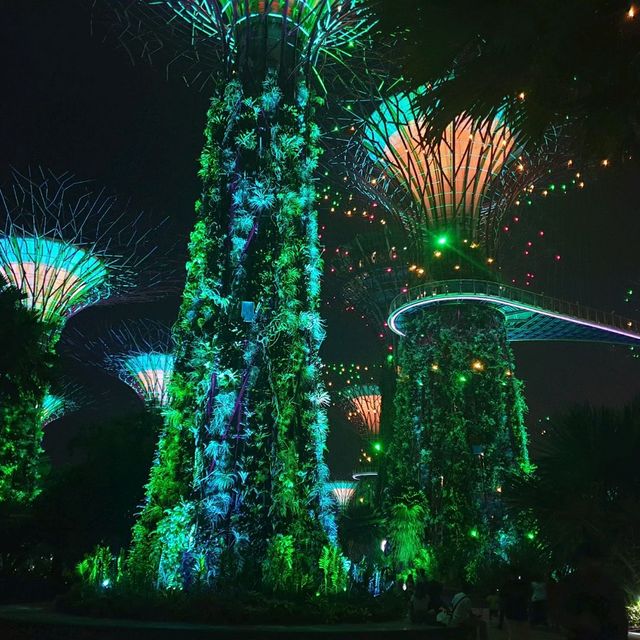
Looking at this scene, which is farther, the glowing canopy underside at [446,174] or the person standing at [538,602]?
the glowing canopy underside at [446,174]

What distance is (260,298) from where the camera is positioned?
13.3 meters

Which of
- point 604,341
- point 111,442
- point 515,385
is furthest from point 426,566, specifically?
point 604,341

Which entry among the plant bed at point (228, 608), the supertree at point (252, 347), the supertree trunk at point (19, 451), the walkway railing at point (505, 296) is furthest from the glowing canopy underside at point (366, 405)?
the plant bed at point (228, 608)

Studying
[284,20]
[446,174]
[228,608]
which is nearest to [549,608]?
[228,608]

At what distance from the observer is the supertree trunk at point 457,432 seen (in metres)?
31.9

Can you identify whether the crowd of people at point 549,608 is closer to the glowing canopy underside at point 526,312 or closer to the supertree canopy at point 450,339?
the supertree canopy at point 450,339

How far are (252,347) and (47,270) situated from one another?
24589 millimetres

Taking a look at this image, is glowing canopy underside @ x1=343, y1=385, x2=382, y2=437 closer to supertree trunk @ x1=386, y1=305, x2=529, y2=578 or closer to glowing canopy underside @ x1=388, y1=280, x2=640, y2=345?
glowing canopy underside @ x1=388, y1=280, x2=640, y2=345

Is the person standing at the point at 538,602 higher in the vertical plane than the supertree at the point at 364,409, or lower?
lower

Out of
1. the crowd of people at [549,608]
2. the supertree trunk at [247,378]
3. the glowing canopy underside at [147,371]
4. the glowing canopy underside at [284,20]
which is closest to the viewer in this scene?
the crowd of people at [549,608]

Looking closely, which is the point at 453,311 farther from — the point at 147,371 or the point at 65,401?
the point at 65,401

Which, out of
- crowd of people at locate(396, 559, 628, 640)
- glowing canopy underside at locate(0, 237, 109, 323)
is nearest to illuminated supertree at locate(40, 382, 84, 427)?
glowing canopy underside at locate(0, 237, 109, 323)

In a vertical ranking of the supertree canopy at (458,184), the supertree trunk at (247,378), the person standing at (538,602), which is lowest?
the person standing at (538,602)

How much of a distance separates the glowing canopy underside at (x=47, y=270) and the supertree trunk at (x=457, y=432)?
16.6 meters
